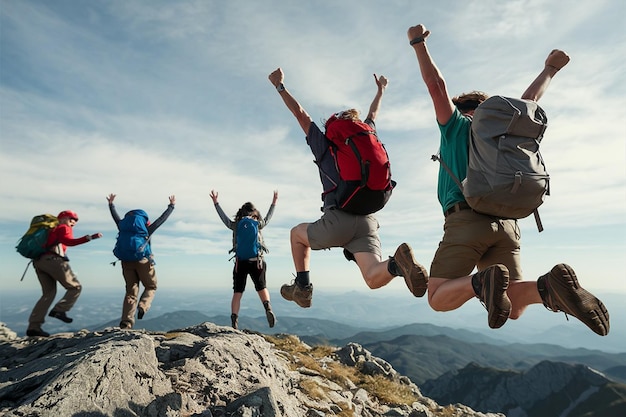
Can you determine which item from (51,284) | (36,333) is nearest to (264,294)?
(51,284)

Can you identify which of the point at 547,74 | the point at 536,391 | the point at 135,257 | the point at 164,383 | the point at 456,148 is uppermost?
the point at 547,74

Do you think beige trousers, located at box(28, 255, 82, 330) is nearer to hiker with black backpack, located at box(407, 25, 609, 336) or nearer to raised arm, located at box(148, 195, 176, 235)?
raised arm, located at box(148, 195, 176, 235)

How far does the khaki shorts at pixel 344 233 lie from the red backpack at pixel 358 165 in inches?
8.4

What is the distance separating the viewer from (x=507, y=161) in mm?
3787

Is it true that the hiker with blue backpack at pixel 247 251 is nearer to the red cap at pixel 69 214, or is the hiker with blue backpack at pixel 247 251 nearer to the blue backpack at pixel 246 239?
the blue backpack at pixel 246 239

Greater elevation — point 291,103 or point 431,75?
point 291,103

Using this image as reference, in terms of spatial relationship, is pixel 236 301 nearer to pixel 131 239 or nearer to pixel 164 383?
pixel 131 239

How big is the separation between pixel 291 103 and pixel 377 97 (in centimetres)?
213

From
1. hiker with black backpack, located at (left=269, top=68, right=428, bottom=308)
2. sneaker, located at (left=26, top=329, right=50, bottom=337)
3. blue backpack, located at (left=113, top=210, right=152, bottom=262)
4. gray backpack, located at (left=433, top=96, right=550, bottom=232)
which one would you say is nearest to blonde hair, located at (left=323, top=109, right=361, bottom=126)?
hiker with black backpack, located at (left=269, top=68, right=428, bottom=308)

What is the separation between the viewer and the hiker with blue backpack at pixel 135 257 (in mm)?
10375

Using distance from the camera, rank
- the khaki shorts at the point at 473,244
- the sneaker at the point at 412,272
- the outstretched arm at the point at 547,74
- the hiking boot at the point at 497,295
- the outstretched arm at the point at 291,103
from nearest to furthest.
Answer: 1. the hiking boot at the point at 497,295
2. the khaki shorts at the point at 473,244
3. the sneaker at the point at 412,272
4. the outstretched arm at the point at 547,74
5. the outstretched arm at the point at 291,103

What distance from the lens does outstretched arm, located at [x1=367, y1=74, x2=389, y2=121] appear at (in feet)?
22.1

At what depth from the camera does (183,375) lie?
17.1 ft

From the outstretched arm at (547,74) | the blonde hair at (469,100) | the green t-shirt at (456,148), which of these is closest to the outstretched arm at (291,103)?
the green t-shirt at (456,148)
